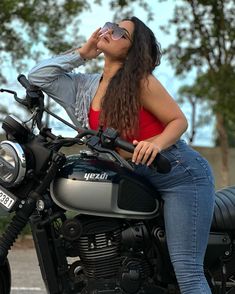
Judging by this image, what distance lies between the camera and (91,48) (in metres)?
3.80

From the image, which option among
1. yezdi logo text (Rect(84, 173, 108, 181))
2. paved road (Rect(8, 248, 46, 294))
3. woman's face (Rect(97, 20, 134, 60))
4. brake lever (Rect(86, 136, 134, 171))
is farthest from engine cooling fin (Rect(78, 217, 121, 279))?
paved road (Rect(8, 248, 46, 294))

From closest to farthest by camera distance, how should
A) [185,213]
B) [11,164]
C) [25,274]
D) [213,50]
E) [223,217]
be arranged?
[11,164]
[185,213]
[223,217]
[25,274]
[213,50]

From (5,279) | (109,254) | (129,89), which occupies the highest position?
(129,89)

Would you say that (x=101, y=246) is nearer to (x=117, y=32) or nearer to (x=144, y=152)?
(x=144, y=152)

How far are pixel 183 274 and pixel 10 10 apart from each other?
10640 mm

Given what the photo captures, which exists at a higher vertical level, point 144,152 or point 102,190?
point 144,152

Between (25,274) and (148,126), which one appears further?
(25,274)

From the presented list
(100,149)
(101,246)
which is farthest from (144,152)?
(101,246)

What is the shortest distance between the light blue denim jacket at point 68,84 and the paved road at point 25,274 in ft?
9.85

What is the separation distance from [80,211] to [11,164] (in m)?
0.43

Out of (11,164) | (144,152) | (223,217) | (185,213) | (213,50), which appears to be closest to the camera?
(144,152)

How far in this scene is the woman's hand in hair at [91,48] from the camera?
12.4 ft

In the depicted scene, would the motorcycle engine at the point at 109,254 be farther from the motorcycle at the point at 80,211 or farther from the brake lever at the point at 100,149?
the brake lever at the point at 100,149

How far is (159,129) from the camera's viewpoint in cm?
354
